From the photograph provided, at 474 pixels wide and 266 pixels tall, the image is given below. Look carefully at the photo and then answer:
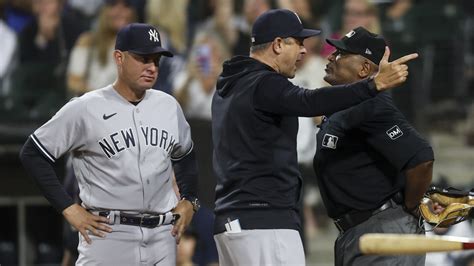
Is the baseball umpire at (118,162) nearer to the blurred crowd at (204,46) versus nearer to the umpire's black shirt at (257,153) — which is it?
the umpire's black shirt at (257,153)

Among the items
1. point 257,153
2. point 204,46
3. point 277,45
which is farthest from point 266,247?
point 204,46

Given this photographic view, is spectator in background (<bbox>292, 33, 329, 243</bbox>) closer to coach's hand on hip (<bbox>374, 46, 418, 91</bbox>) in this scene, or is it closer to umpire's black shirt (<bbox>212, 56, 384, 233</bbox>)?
umpire's black shirt (<bbox>212, 56, 384, 233</bbox>)

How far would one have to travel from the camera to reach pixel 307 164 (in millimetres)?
9227

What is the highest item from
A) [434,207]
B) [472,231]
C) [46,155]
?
[46,155]

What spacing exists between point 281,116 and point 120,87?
801mm

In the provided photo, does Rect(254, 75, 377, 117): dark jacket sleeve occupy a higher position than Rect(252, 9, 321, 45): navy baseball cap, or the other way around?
Rect(252, 9, 321, 45): navy baseball cap

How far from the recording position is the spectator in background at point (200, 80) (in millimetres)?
9438

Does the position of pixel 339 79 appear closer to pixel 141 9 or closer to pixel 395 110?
pixel 395 110

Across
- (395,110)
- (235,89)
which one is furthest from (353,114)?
(235,89)

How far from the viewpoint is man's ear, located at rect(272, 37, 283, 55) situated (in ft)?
16.1

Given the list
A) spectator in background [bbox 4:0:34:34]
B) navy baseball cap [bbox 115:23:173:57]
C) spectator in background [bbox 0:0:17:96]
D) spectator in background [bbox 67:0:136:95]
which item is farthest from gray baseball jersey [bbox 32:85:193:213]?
spectator in background [bbox 4:0:34:34]

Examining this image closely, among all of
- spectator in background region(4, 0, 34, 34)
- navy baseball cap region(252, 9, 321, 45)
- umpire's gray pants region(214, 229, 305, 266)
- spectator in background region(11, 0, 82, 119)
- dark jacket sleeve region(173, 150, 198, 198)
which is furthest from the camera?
spectator in background region(4, 0, 34, 34)

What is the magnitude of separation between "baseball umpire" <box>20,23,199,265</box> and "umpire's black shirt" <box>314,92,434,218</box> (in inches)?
31.7

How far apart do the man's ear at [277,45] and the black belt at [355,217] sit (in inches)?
35.0
